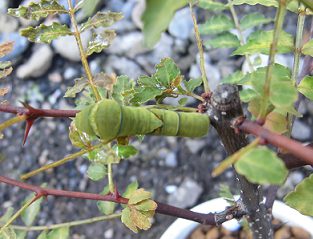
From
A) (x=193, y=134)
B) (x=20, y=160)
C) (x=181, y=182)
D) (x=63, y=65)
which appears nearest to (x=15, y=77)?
(x=63, y=65)

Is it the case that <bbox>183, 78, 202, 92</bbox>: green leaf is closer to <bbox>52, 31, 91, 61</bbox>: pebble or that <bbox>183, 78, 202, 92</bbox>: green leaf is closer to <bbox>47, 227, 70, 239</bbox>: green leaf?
<bbox>47, 227, 70, 239</bbox>: green leaf

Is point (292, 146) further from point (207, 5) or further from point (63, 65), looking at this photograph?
point (63, 65)

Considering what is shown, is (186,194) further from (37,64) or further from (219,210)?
(37,64)


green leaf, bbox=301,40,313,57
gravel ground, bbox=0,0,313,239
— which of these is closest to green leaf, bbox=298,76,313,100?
green leaf, bbox=301,40,313,57

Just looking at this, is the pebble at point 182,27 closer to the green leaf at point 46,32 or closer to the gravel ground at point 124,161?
the gravel ground at point 124,161

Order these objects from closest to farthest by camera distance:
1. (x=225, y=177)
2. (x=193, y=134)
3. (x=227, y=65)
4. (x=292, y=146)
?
(x=292, y=146) < (x=193, y=134) < (x=225, y=177) < (x=227, y=65)

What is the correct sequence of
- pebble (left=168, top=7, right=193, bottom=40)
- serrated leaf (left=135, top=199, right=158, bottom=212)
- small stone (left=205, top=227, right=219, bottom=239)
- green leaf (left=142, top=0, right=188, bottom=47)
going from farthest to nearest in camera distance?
pebble (left=168, top=7, right=193, bottom=40) → small stone (left=205, top=227, right=219, bottom=239) → serrated leaf (left=135, top=199, right=158, bottom=212) → green leaf (left=142, top=0, right=188, bottom=47)
